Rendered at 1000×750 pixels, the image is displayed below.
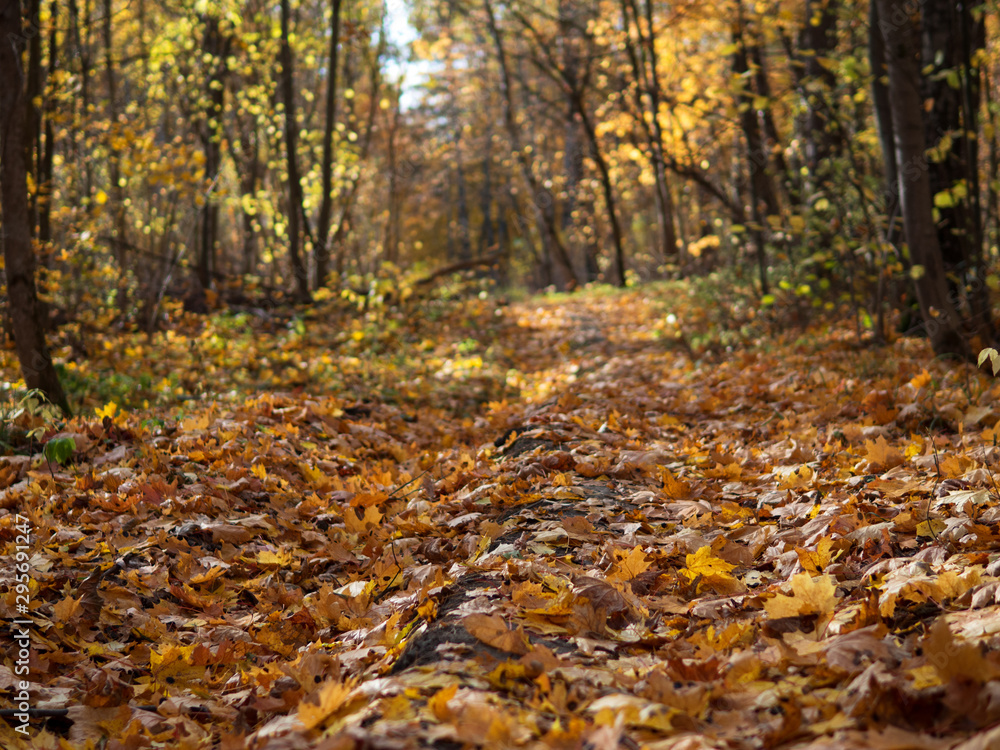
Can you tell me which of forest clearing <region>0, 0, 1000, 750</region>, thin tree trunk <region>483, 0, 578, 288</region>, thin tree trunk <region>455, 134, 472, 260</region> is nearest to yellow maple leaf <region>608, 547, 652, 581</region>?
forest clearing <region>0, 0, 1000, 750</region>

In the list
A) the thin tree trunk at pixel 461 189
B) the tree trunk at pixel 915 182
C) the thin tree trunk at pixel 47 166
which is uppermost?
the thin tree trunk at pixel 461 189

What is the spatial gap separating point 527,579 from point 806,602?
0.95 metres

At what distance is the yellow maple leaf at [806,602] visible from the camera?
2.04m

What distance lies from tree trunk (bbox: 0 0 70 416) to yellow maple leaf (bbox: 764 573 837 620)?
4.78 meters

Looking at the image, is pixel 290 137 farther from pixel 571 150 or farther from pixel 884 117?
pixel 571 150

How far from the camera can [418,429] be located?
5.75 meters

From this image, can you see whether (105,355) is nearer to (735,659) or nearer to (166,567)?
(166,567)

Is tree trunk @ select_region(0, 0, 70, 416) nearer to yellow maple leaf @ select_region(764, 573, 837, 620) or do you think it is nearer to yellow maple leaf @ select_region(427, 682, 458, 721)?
yellow maple leaf @ select_region(427, 682, 458, 721)

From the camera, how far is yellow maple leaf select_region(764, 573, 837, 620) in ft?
6.71

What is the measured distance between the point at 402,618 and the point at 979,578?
6.07 ft

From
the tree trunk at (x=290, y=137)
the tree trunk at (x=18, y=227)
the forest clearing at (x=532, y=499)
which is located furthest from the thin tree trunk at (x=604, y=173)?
the tree trunk at (x=18, y=227)

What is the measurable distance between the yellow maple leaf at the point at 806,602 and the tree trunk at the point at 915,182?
3900mm

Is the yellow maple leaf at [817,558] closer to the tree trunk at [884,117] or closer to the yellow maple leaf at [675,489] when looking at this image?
the yellow maple leaf at [675,489]

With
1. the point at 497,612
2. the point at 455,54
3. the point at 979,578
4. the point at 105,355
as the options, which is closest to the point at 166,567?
the point at 497,612
